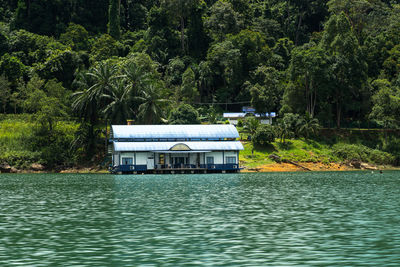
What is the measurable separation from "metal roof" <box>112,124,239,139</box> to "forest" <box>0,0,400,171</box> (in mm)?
9761

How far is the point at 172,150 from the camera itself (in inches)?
3671

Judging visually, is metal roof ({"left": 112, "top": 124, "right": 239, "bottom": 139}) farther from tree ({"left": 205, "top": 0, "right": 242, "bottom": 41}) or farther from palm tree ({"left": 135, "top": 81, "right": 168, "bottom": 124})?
tree ({"left": 205, "top": 0, "right": 242, "bottom": 41})

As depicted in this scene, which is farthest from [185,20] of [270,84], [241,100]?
[270,84]

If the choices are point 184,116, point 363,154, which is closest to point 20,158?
point 184,116

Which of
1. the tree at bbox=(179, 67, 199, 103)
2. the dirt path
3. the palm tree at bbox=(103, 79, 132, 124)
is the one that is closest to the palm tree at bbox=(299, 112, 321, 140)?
the dirt path

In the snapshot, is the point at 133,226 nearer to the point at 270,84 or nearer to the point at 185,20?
the point at 270,84

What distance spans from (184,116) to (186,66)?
35.0 meters

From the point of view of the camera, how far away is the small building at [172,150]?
92812mm

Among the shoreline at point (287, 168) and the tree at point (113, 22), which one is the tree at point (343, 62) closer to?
the shoreline at point (287, 168)

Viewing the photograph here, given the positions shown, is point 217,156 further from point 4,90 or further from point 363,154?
point 4,90

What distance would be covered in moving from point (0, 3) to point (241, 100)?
93.1 meters

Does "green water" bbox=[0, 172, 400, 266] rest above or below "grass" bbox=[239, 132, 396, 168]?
below

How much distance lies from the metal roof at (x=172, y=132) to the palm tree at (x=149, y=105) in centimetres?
1004

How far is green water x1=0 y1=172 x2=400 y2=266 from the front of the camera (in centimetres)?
2005
